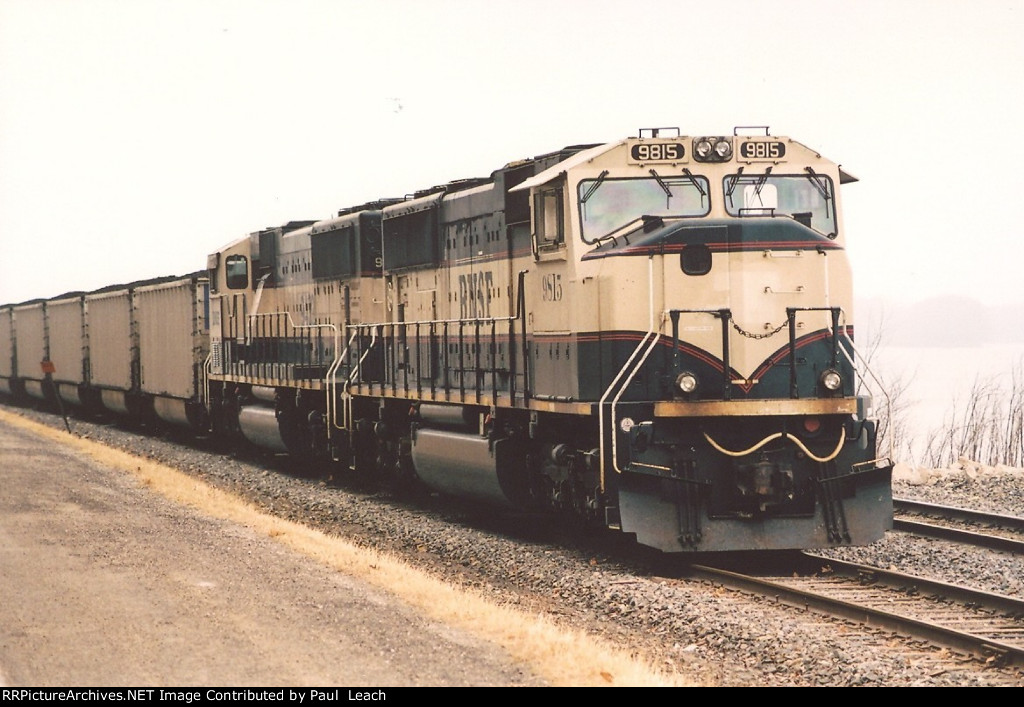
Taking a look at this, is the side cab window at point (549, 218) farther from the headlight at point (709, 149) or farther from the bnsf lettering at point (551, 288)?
the headlight at point (709, 149)

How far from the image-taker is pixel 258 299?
25.9 metres

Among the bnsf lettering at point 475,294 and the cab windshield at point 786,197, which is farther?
the bnsf lettering at point 475,294

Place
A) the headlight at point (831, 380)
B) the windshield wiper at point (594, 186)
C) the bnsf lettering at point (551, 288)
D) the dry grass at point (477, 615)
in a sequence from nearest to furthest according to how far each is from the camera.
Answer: the dry grass at point (477, 615) < the headlight at point (831, 380) < the windshield wiper at point (594, 186) < the bnsf lettering at point (551, 288)

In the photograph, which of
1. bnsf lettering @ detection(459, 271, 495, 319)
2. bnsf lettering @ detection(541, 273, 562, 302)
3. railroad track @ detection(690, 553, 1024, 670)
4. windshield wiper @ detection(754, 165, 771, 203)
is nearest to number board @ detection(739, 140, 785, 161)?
windshield wiper @ detection(754, 165, 771, 203)

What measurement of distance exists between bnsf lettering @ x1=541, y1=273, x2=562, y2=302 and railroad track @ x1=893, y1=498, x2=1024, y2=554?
4873 mm

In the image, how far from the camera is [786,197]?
43.9 feet

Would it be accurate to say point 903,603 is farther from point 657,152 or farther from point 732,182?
point 657,152

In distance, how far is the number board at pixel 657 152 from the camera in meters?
13.1

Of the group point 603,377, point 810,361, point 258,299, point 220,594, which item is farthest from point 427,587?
point 258,299

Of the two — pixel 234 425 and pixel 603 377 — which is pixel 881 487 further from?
pixel 234 425

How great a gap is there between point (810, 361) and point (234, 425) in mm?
16737

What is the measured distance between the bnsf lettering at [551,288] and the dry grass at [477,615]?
309 cm

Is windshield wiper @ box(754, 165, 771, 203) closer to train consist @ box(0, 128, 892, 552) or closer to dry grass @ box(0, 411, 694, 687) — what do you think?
train consist @ box(0, 128, 892, 552)

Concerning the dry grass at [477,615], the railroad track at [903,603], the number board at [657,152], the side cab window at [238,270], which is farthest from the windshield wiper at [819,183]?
the side cab window at [238,270]
